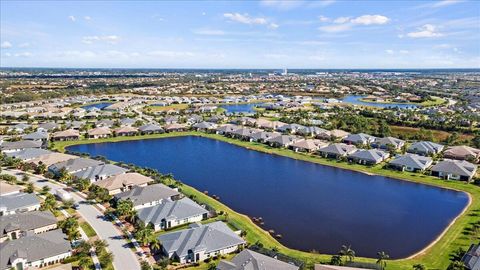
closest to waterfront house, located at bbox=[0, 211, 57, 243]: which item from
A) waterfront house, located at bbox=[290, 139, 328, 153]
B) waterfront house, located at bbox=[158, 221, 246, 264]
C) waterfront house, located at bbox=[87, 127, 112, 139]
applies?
waterfront house, located at bbox=[158, 221, 246, 264]

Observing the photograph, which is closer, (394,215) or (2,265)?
(2,265)

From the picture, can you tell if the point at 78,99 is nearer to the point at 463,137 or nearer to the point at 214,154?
the point at 214,154

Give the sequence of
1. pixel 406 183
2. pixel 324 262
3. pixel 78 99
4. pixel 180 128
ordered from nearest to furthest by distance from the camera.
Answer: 1. pixel 324 262
2. pixel 406 183
3. pixel 180 128
4. pixel 78 99

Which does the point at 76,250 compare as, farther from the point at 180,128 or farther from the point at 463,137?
the point at 463,137

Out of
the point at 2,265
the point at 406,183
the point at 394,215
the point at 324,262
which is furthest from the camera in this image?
the point at 406,183

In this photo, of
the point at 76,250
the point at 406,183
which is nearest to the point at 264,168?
the point at 406,183

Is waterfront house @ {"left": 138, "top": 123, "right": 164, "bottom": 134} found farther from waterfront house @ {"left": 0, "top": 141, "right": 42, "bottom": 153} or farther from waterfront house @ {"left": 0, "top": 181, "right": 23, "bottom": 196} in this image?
waterfront house @ {"left": 0, "top": 181, "right": 23, "bottom": 196}
